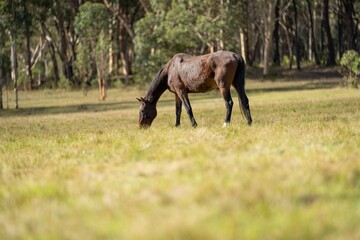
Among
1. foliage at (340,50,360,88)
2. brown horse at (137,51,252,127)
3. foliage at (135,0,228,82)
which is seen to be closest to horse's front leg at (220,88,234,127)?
brown horse at (137,51,252,127)

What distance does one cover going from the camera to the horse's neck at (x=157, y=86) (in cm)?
1797

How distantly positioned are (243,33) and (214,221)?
58.9m

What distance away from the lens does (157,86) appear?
18.1 metres

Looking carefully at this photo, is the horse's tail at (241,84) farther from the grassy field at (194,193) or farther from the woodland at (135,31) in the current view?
the woodland at (135,31)

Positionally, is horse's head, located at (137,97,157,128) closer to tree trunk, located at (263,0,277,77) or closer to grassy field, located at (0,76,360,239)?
grassy field, located at (0,76,360,239)

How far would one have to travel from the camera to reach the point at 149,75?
168 ft

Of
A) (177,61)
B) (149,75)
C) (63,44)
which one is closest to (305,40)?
(63,44)

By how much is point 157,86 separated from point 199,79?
1.75 m

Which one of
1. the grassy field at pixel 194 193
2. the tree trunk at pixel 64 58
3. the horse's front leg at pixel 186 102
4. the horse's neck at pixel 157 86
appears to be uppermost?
the tree trunk at pixel 64 58

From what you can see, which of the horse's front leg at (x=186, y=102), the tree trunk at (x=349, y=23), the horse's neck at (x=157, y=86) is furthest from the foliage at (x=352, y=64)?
the horse's front leg at (x=186, y=102)

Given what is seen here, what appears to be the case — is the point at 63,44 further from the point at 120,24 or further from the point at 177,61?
the point at 177,61

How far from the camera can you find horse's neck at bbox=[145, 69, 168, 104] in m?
18.0

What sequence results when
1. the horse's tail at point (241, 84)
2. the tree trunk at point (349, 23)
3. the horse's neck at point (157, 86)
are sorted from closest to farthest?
1. the horse's tail at point (241, 84)
2. the horse's neck at point (157, 86)
3. the tree trunk at point (349, 23)

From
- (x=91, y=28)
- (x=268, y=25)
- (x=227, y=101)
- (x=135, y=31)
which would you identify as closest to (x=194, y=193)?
(x=227, y=101)
